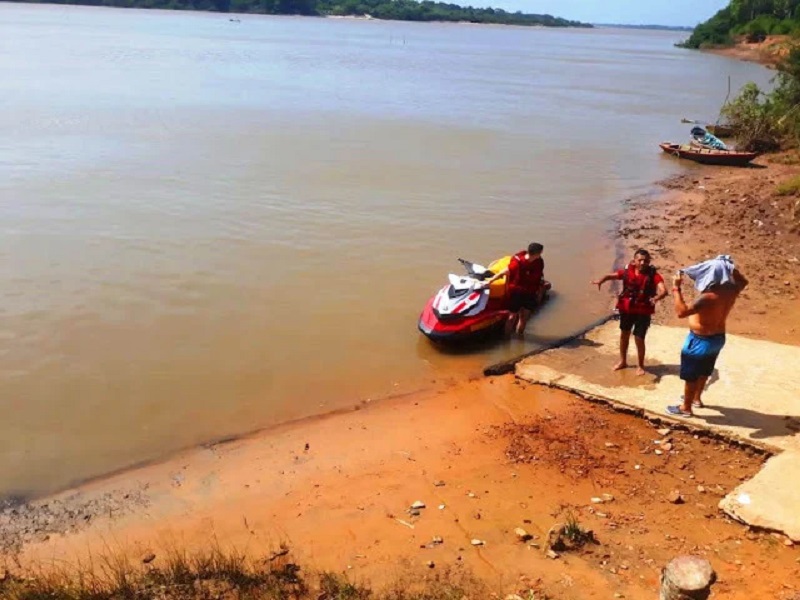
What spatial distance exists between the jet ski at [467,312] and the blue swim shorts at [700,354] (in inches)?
128

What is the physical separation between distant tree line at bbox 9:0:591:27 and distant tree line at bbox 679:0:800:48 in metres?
75.7

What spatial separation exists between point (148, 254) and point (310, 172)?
786 cm

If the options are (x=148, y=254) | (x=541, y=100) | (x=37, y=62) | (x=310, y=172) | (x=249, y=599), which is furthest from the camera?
(x=37, y=62)

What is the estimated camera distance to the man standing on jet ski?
9656 millimetres

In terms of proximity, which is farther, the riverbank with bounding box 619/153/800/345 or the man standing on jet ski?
the riverbank with bounding box 619/153/800/345

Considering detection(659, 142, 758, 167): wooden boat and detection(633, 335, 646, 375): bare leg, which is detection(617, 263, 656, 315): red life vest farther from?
detection(659, 142, 758, 167): wooden boat

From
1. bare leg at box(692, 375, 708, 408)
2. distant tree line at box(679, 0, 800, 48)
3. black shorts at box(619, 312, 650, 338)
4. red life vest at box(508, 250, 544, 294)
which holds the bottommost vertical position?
bare leg at box(692, 375, 708, 408)

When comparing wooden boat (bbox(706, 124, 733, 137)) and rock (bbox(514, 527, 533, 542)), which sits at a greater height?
wooden boat (bbox(706, 124, 733, 137))

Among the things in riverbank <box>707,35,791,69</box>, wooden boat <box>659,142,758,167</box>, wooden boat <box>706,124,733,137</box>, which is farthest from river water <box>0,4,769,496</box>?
riverbank <box>707,35,791,69</box>

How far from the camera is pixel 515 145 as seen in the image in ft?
87.7

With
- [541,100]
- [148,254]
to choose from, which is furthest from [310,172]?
[541,100]

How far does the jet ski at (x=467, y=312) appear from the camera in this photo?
985cm

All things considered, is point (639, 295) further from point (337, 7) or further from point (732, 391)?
point (337, 7)

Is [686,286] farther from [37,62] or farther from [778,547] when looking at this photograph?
[37,62]
